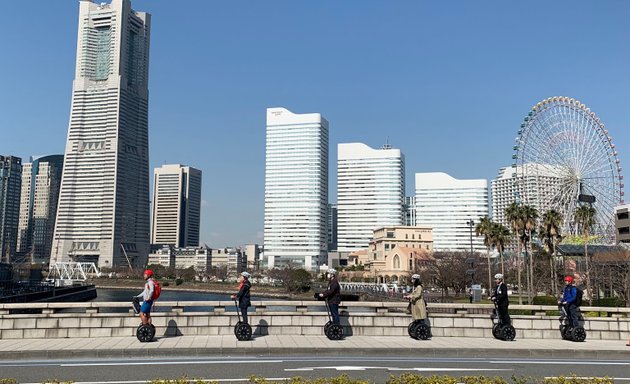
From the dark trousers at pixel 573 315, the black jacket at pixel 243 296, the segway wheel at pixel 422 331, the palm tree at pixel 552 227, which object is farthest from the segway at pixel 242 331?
the palm tree at pixel 552 227

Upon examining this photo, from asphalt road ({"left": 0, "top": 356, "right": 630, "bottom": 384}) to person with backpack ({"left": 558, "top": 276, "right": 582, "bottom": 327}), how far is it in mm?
2717

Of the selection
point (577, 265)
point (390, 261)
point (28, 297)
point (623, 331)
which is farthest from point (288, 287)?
point (623, 331)

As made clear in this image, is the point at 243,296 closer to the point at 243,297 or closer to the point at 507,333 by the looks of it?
the point at 243,297

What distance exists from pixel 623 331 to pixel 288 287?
13729cm

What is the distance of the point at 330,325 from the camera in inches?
658

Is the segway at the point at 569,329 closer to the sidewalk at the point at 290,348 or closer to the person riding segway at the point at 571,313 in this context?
the person riding segway at the point at 571,313

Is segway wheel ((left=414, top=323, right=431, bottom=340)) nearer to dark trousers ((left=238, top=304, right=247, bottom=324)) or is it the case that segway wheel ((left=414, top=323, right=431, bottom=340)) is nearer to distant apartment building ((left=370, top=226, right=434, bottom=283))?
dark trousers ((left=238, top=304, right=247, bottom=324))

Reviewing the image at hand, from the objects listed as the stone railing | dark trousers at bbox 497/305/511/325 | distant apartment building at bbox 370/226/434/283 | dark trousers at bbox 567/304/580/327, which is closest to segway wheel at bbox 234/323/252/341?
the stone railing

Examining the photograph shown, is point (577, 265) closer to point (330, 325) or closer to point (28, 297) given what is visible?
point (330, 325)

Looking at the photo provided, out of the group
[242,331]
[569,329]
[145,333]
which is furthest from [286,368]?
[569,329]

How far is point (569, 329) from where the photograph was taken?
1758cm

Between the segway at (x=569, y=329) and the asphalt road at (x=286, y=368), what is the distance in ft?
8.98

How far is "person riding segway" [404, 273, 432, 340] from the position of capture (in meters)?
16.9

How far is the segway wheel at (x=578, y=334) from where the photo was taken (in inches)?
685
